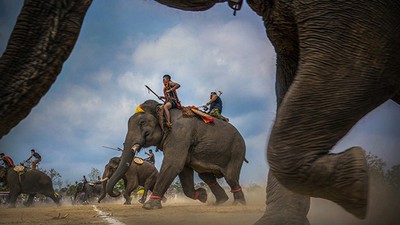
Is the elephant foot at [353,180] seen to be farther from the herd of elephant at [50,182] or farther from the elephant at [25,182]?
the elephant at [25,182]

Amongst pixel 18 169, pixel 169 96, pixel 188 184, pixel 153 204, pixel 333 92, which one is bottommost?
pixel 153 204

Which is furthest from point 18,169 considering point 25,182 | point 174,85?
point 174,85


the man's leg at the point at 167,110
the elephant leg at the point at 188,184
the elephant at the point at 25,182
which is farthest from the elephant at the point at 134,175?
the man's leg at the point at 167,110

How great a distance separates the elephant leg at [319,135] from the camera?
2303 mm

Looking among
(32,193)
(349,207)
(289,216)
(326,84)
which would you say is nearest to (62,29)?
(326,84)

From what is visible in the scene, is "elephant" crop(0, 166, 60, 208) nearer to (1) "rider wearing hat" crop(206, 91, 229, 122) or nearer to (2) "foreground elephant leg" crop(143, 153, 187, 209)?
(1) "rider wearing hat" crop(206, 91, 229, 122)

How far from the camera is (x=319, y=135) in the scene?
2.39m

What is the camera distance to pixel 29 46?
5.83ft

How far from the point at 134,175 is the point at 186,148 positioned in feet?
20.5

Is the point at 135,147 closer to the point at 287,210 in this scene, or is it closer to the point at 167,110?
the point at 167,110

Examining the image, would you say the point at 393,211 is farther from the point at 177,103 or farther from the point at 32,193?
the point at 32,193

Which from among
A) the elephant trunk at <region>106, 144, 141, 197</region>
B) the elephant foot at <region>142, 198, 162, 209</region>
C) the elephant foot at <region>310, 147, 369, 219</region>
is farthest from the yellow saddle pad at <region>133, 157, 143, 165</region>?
the elephant foot at <region>310, 147, 369, 219</region>

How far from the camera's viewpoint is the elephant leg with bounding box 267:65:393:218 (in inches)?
90.7

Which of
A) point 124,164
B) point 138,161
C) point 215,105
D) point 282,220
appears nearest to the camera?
point 282,220
